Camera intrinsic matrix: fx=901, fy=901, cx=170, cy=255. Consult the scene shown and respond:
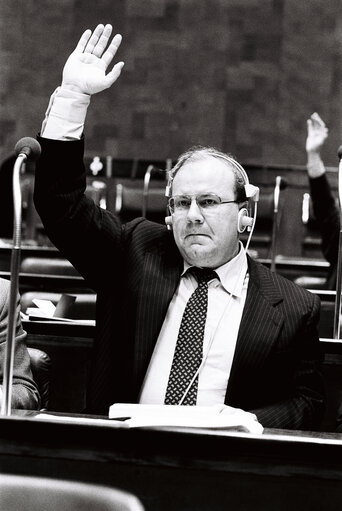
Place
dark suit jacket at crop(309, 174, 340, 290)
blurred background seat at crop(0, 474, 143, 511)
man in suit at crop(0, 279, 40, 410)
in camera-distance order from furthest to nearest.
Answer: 1. dark suit jacket at crop(309, 174, 340, 290)
2. man in suit at crop(0, 279, 40, 410)
3. blurred background seat at crop(0, 474, 143, 511)

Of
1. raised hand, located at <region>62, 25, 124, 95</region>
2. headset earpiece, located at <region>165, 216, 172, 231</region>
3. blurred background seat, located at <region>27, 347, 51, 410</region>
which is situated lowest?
blurred background seat, located at <region>27, 347, 51, 410</region>

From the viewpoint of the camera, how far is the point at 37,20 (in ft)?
29.1

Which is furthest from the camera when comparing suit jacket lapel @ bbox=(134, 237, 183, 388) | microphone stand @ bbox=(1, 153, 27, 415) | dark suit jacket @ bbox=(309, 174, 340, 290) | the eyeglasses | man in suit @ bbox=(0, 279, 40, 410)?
dark suit jacket @ bbox=(309, 174, 340, 290)

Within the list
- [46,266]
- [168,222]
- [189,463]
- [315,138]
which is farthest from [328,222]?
[189,463]

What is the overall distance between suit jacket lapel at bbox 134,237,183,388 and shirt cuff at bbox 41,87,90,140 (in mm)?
478

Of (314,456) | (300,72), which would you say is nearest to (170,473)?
(314,456)

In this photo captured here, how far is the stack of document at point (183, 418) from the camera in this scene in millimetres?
1956

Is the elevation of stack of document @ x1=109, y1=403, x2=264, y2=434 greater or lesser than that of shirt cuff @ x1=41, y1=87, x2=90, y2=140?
lesser

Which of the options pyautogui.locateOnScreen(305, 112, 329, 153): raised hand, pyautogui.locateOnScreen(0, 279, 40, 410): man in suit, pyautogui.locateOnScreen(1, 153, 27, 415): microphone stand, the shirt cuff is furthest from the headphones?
pyautogui.locateOnScreen(305, 112, 329, 153): raised hand

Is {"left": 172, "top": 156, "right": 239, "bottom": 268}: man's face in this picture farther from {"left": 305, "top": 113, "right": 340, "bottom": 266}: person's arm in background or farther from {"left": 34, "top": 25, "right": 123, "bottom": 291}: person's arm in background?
{"left": 305, "top": 113, "right": 340, "bottom": 266}: person's arm in background

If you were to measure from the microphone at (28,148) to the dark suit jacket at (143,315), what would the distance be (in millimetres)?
289

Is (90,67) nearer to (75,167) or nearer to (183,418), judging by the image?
(75,167)

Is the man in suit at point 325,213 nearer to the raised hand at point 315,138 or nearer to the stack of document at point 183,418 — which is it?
the raised hand at point 315,138

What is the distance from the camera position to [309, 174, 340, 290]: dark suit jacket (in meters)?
4.76
